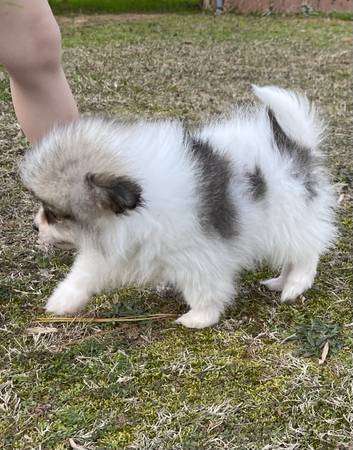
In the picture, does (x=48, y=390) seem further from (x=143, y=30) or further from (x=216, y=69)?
(x=143, y=30)

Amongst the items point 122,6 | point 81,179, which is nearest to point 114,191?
point 81,179

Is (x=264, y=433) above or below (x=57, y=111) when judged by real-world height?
below

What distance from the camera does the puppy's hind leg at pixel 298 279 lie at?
9.20 ft

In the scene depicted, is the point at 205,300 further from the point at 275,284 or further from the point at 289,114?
the point at 289,114

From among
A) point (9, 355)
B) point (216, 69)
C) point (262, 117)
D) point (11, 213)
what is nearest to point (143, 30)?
point (216, 69)

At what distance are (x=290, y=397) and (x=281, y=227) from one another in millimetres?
751

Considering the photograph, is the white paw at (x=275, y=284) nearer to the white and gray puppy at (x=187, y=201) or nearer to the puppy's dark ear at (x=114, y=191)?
the white and gray puppy at (x=187, y=201)

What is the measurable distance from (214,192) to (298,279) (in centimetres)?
66

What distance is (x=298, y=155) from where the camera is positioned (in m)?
2.71

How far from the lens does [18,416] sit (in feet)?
7.02

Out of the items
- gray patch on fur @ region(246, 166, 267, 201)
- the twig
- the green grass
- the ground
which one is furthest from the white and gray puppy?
the green grass

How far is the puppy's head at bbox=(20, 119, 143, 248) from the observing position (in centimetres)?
228

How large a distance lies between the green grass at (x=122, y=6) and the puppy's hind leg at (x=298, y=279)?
10.4m

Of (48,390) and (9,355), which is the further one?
(9,355)
